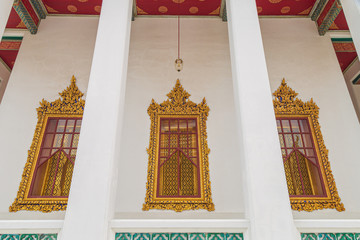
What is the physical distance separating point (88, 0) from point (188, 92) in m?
2.66

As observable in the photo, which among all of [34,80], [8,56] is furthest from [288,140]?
[8,56]

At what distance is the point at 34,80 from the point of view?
14.2 feet

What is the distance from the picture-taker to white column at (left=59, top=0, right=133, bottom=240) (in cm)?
171

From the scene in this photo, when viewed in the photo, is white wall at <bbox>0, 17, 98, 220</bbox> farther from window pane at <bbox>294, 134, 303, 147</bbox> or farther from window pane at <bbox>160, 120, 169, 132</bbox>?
window pane at <bbox>294, 134, 303, 147</bbox>

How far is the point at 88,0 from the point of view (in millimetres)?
4539

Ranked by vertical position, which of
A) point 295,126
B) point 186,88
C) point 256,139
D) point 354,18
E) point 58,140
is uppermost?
point 186,88

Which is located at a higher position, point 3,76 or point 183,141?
point 3,76

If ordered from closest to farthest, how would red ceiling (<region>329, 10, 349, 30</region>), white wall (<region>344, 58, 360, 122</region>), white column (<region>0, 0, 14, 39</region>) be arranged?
white column (<region>0, 0, 14, 39</region>)
red ceiling (<region>329, 10, 349, 30</region>)
white wall (<region>344, 58, 360, 122</region>)

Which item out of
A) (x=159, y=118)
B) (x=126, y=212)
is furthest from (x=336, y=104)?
(x=126, y=212)

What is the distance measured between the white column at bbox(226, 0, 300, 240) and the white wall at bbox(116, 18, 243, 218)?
182cm

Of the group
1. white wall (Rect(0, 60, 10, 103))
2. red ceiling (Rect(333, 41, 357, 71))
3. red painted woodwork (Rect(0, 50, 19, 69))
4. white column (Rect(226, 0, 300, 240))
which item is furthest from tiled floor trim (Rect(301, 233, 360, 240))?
white wall (Rect(0, 60, 10, 103))

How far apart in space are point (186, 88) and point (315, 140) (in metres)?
2.39

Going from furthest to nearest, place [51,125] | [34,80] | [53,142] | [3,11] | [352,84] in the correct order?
[352,84]
[34,80]
[51,125]
[53,142]
[3,11]

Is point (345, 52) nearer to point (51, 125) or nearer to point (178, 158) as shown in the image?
point (178, 158)
